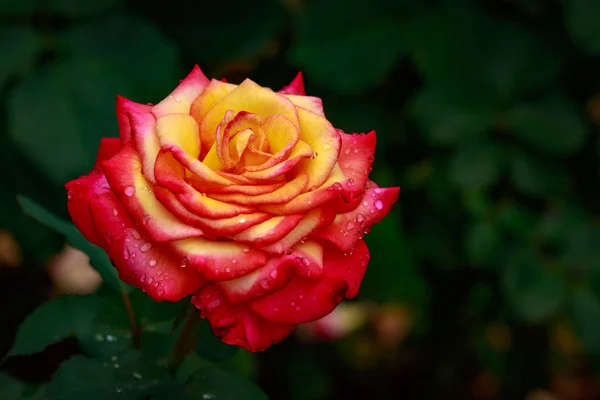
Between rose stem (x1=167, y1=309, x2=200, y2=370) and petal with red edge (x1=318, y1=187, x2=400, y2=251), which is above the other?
petal with red edge (x1=318, y1=187, x2=400, y2=251)

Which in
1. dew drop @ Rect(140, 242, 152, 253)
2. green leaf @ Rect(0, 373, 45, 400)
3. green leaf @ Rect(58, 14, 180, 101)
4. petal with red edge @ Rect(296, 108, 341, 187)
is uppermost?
petal with red edge @ Rect(296, 108, 341, 187)

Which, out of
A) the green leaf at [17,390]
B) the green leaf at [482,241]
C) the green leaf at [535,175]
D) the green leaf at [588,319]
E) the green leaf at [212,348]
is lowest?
the green leaf at [588,319]

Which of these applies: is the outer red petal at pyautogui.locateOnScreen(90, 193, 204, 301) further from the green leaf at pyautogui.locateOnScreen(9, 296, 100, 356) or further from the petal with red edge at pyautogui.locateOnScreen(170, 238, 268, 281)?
the green leaf at pyautogui.locateOnScreen(9, 296, 100, 356)

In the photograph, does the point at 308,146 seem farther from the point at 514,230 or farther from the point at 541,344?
the point at 541,344

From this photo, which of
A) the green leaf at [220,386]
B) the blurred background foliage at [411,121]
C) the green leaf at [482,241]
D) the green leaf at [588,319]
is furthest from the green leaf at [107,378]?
the green leaf at [588,319]

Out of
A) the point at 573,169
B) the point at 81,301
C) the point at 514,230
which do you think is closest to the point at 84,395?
the point at 81,301

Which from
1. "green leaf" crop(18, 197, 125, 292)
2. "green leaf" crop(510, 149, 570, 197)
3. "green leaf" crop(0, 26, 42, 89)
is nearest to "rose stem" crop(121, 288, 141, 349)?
"green leaf" crop(18, 197, 125, 292)

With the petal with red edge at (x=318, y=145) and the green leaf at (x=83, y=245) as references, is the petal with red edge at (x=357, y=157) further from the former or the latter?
the green leaf at (x=83, y=245)
